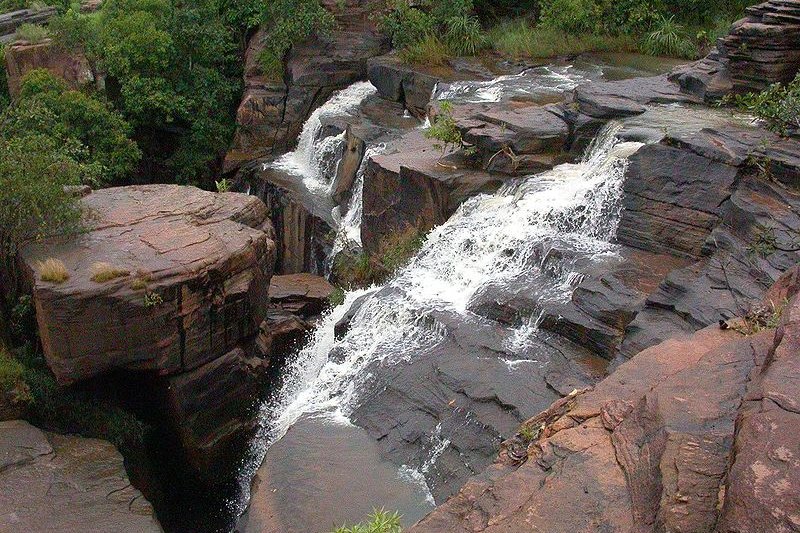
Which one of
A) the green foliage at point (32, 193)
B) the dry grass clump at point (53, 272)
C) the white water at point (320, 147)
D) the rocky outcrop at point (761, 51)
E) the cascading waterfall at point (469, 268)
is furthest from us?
the white water at point (320, 147)

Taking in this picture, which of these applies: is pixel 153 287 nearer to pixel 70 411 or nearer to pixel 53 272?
pixel 53 272

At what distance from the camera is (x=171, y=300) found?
11500 mm

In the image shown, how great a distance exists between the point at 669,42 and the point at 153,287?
1440cm

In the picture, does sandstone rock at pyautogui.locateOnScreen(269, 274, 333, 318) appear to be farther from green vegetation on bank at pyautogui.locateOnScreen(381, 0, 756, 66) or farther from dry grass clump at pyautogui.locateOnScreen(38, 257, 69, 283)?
green vegetation on bank at pyautogui.locateOnScreen(381, 0, 756, 66)

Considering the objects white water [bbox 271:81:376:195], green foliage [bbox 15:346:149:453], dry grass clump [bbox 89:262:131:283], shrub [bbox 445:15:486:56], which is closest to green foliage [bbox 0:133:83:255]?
dry grass clump [bbox 89:262:131:283]

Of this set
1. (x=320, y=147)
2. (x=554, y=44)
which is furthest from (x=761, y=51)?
(x=320, y=147)

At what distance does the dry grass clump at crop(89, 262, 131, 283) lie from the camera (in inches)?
433

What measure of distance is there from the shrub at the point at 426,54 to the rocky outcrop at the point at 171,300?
8.43 meters

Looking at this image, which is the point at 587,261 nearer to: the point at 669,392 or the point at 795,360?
the point at 669,392

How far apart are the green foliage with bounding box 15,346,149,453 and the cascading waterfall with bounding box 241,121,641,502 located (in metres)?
2.19

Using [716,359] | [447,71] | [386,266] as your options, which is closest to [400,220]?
[386,266]

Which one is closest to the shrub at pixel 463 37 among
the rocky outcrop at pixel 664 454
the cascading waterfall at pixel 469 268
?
the cascading waterfall at pixel 469 268

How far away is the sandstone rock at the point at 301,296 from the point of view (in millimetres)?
15352

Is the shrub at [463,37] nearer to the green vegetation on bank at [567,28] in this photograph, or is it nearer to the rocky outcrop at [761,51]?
the green vegetation on bank at [567,28]
